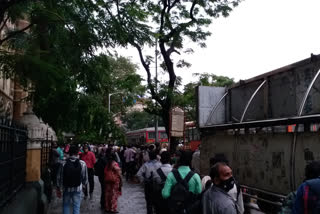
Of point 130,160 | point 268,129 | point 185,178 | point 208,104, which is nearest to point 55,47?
point 185,178

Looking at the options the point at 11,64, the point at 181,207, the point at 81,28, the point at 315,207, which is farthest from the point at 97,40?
the point at 315,207

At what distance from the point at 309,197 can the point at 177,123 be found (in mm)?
11061

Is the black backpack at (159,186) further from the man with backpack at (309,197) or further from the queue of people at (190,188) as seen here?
the man with backpack at (309,197)

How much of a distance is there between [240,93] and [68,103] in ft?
16.5

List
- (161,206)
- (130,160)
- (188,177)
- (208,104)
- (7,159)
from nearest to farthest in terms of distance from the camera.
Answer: (188,177)
(7,159)
(161,206)
(208,104)
(130,160)

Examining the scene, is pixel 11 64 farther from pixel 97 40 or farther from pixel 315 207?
pixel 315 207

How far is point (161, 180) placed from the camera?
6.20 meters

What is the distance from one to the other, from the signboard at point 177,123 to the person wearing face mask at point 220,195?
1049cm

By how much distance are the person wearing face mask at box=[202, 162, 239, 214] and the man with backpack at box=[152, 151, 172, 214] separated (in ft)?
8.47

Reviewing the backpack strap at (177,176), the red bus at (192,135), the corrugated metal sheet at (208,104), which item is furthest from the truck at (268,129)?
the red bus at (192,135)

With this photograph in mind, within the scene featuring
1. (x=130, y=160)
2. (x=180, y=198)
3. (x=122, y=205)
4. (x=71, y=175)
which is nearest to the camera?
(x=180, y=198)

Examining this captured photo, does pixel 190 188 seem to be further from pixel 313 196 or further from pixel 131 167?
pixel 131 167

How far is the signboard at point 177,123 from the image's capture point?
1408 centimetres

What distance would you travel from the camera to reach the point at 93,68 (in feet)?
20.0
